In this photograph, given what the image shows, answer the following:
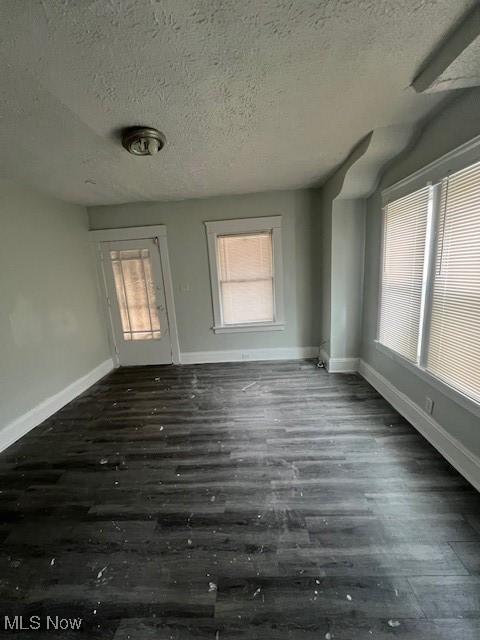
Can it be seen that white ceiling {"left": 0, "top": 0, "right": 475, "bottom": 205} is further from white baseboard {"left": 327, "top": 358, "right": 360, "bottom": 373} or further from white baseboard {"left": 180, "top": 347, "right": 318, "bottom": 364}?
white baseboard {"left": 180, "top": 347, "right": 318, "bottom": 364}

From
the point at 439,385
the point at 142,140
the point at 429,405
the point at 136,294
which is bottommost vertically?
the point at 429,405

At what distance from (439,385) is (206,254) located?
3.04 m

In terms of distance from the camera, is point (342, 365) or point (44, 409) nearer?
point (44, 409)

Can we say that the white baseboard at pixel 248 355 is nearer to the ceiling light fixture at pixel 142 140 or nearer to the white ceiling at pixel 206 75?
the white ceiling at pixel 206 75

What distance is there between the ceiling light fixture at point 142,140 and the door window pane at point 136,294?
2.00 m

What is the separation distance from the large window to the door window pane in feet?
10.4

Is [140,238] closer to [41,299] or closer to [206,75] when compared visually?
Result: [41,299]

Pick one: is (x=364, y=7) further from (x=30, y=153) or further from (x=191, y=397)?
Answer: (x=191, y=397)

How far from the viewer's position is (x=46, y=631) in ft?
3.42

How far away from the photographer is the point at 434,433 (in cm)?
194

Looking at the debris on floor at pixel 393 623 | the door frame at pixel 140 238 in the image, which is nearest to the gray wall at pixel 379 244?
the debris on floor at pixel 393 623

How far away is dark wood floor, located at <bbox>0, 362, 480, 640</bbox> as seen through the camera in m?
A: 1.05

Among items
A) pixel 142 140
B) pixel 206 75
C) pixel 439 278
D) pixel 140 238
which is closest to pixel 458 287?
pixel 439 278

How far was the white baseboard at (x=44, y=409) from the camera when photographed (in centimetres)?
227
